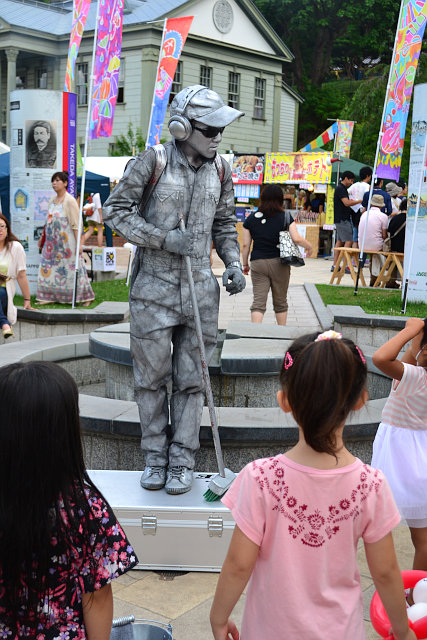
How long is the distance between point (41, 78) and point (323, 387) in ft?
132

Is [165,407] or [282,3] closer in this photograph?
[165,407]

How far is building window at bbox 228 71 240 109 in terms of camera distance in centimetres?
3850

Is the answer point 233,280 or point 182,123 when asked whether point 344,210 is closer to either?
point 233,280

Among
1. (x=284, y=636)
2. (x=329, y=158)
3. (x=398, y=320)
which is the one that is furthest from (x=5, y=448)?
(x=329, y=158)

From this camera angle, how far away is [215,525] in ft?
12.1

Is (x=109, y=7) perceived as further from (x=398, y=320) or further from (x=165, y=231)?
(x=165, y=231)

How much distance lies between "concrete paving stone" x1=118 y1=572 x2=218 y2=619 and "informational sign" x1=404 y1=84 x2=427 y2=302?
22.2 ft

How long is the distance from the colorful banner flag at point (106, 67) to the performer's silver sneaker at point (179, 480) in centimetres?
857

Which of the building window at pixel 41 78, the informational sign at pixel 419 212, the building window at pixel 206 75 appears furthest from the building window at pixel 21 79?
the informational sign at pixel 419 212

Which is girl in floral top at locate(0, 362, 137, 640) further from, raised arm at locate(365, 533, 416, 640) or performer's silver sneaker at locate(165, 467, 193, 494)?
→ performer's silver sneaker at locate(165, 467, 193, 494)

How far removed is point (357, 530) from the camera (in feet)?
6.84

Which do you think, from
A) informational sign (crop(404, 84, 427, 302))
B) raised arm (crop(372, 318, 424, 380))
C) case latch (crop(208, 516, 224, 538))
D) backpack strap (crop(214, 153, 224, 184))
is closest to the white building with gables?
informational sign (crop(404, 84, 427, 302))

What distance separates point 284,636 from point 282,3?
50.2 m

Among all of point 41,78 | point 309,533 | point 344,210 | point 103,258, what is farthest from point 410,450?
point 41,78
